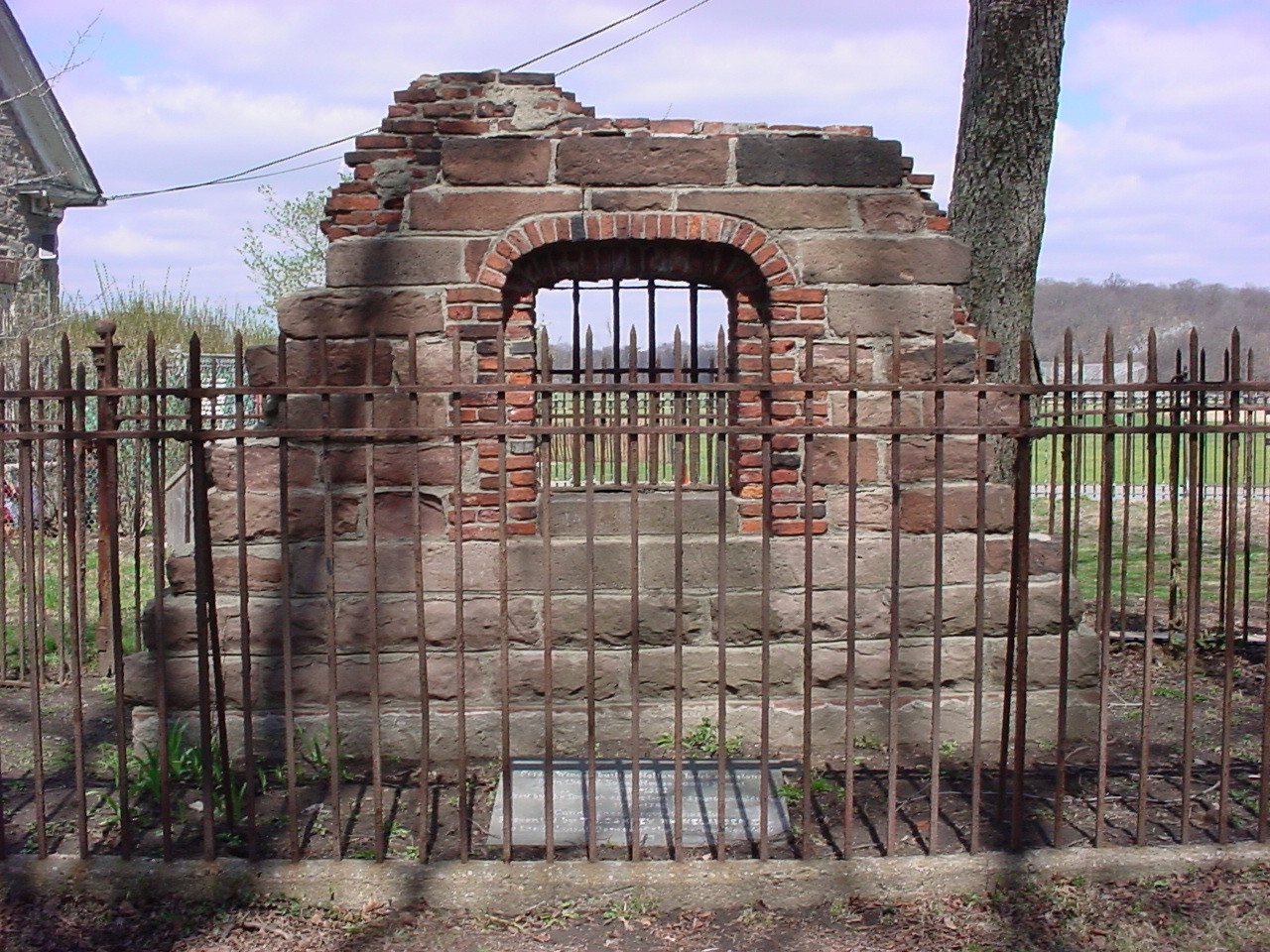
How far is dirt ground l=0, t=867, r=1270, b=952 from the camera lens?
12.5 feet

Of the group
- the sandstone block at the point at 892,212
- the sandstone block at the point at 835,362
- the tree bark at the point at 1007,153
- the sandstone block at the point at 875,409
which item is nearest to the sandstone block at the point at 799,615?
the sandstone block at the point at 875,409

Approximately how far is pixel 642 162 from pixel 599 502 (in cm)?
166

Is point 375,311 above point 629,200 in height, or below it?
below

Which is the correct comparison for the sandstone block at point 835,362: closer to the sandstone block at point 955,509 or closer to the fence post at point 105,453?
the sandstone block at point 955,509

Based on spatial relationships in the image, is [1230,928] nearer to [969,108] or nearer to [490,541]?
[490,541]

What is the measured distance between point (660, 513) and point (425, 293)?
1.60 metres

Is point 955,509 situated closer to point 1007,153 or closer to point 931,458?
point 931,458

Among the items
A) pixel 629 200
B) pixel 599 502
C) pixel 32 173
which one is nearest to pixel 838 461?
pixel 599 502

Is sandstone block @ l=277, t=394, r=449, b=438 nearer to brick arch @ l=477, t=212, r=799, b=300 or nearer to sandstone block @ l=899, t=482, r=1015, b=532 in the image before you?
brick arch @ l=477, t=212, r=799, b=300

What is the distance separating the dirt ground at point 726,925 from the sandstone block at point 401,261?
9.46 ft

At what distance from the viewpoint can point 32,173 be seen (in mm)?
15781

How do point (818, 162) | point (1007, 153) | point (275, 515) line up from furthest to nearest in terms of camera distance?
point (1007, 153) → point (818, 162) → point (275, 515)

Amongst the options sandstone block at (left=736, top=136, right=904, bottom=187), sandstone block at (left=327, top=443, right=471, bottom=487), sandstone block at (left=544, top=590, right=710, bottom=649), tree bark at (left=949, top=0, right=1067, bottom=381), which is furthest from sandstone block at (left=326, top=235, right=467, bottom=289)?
tree bark at (left=949, top=0, right=1067, bottom=381)

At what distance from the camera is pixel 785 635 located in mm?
5777
